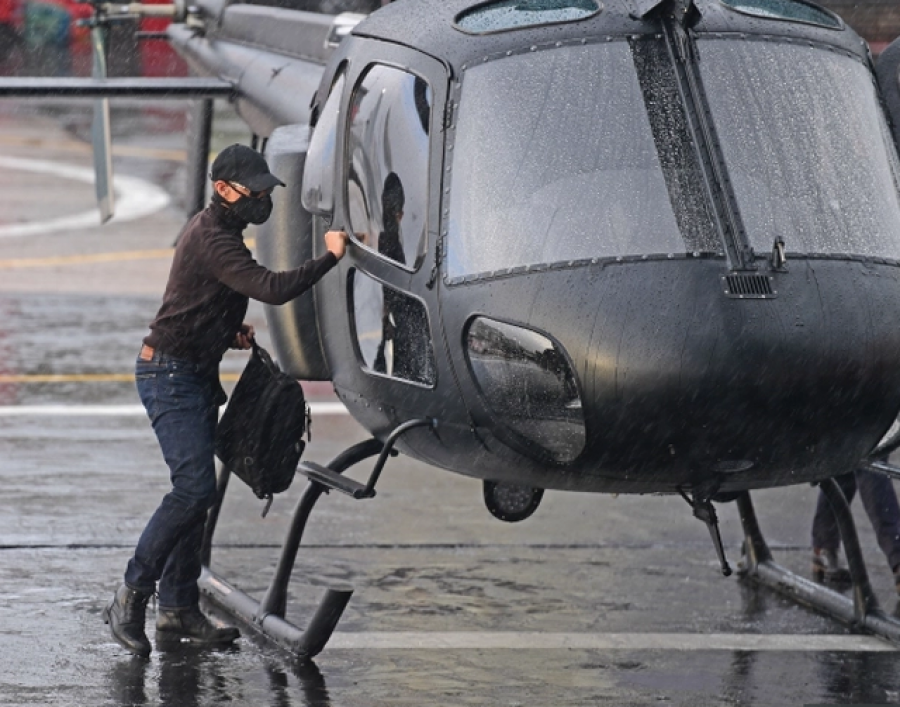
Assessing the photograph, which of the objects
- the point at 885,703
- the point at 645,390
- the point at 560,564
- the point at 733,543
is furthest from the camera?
the point at 733,543

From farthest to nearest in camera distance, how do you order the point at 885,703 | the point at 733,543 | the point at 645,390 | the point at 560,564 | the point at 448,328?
the point at 733,543 < the point at 560,564 < the point at 885,703 < the point at 448,328 < the point at 645,390

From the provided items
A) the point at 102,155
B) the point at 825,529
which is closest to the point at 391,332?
the point at 825,529

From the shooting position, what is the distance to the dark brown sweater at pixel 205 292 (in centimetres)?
631

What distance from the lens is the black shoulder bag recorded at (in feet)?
21.5

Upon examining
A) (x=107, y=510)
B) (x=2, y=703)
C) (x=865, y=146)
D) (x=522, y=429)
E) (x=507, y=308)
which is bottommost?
(x=107, y=510)

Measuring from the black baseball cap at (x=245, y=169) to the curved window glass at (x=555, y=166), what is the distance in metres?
0.85

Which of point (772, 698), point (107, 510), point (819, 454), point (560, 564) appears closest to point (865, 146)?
point (819, 454)

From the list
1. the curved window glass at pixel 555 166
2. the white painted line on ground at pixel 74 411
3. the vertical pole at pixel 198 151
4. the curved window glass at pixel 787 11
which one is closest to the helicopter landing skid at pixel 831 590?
the curved window glass at pixel 555 166

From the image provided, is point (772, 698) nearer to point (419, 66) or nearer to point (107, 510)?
point (419, 66)

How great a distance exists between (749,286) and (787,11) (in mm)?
1289

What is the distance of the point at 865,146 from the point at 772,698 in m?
1.88

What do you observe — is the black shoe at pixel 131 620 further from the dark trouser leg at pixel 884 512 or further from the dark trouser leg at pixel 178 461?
the dark trouser leg at pixel 884 512

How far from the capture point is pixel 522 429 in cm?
559

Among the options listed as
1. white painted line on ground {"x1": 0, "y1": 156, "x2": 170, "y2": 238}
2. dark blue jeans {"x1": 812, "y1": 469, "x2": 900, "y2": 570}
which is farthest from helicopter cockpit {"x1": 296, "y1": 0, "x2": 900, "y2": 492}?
white painted line on ground {"x1": 0, "y1": 156, "x2": 170, "y2": 238}
